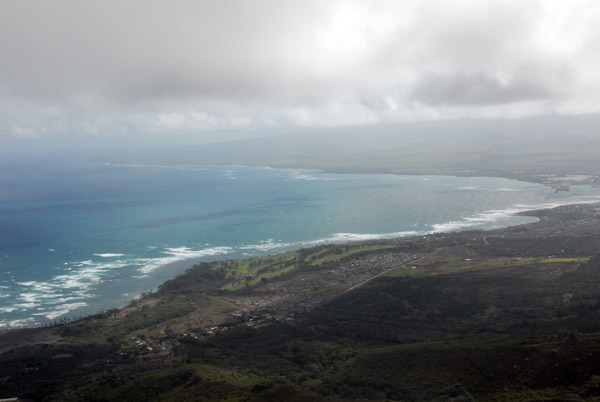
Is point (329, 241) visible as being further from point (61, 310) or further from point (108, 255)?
point (61, 310)

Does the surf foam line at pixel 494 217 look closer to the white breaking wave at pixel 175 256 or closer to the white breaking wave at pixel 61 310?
the white breaking wave at pixel 175 256

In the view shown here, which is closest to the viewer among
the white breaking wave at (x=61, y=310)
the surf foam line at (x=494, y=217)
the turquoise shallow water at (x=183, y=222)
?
the white breaking wave at (x=61, y=310)

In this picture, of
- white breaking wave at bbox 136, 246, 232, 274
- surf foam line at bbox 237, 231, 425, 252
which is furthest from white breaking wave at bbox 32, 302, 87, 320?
surf foam line at bbox 237, 231, 425, 252

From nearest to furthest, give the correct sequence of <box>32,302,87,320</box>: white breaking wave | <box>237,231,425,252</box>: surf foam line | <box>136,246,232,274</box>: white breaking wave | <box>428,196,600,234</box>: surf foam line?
→ <box>32,302,87,320</box>: white breaking wave
<box>136,246,232,274</box>: white breaking wave
<box>237,231,425,252</box>: surf foam line
<box>428,196,600,234</box>: surf foam line

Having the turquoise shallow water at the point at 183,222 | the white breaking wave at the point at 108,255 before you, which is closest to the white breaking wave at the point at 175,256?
the turquoise shallow water at the point at 183,222

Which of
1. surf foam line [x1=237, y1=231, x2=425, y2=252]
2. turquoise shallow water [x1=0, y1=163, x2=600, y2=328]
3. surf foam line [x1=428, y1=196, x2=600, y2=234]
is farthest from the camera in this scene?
surf foam line [x1=428, y1=196, x2=600, y2=234]

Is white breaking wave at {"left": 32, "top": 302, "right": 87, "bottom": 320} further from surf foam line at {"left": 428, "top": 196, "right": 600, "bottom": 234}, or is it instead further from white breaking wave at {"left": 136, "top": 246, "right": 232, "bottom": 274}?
surf foam line at {"left": 428, "top": 196, "right": 600, "bottom": 234}

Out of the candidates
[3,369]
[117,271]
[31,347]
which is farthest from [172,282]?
[3,369]

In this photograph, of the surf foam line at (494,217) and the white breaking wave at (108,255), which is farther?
the surf foam line at (494,217)
